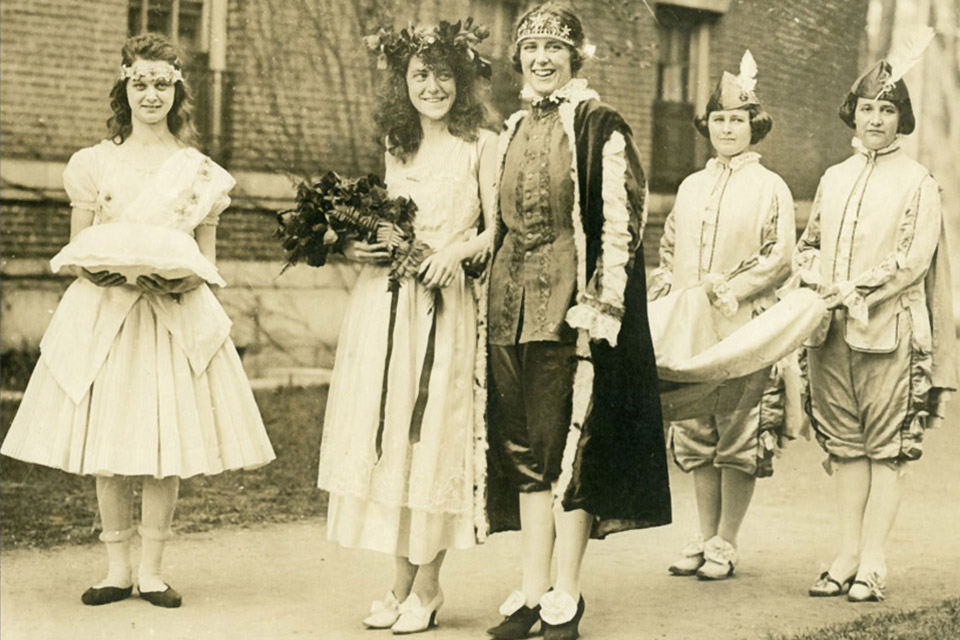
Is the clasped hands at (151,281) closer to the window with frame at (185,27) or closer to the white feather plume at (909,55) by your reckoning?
the window with frame at (185,27)

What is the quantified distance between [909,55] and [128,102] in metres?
3.01

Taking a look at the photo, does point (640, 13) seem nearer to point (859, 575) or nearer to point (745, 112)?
point (745, 112)

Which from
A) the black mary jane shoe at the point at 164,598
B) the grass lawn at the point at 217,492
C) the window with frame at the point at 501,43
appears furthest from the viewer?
the window with frame at the point at 501,43

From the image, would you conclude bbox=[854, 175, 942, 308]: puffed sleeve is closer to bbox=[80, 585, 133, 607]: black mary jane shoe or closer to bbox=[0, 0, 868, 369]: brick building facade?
→ bbox=[0, 0, 868, 369]: brick building facade

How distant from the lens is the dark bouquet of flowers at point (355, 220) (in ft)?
15.8

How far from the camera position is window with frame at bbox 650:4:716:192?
21.7 ft

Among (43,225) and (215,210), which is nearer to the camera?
(215,210)

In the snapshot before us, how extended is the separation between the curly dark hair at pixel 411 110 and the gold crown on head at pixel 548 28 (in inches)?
13.1

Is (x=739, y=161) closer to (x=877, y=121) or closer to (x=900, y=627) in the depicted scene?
(x=877, y=121)

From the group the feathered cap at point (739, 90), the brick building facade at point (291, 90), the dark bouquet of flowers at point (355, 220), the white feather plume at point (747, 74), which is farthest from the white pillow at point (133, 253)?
the white feather plume at point (747, 74)

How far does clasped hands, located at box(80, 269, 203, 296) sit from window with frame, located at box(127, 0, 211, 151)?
1504 millimetres

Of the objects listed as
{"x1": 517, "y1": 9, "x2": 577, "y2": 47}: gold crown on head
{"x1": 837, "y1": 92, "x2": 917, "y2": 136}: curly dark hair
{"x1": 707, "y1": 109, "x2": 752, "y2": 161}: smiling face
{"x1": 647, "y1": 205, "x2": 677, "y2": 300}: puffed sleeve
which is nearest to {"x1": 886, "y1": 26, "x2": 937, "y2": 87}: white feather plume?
{"x1": 837, "y1": 92, "x2": 917, "y2": 136}: curly dark hair

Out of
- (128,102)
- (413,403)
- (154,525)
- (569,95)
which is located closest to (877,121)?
(569,95)

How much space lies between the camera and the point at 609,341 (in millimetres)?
4508
